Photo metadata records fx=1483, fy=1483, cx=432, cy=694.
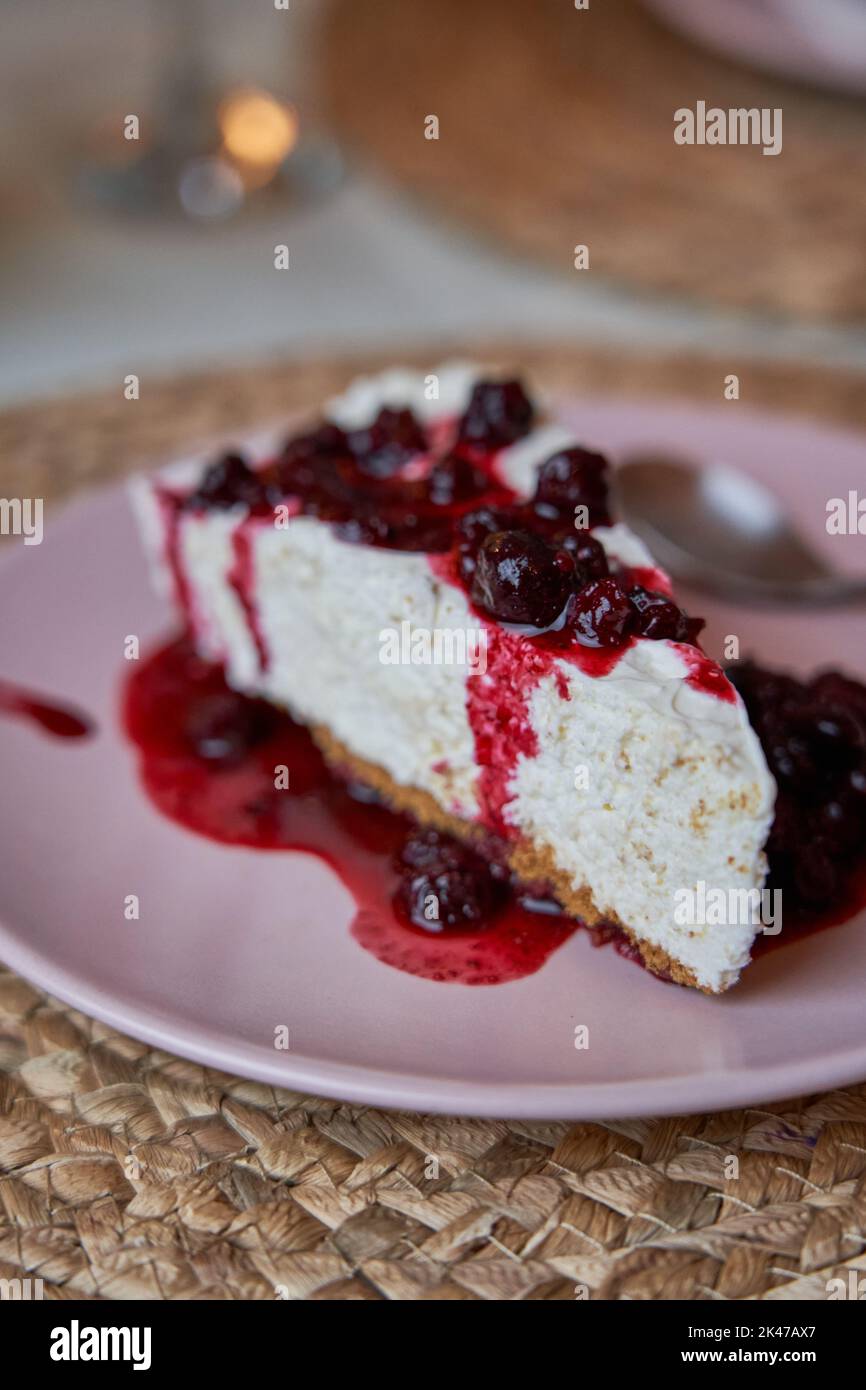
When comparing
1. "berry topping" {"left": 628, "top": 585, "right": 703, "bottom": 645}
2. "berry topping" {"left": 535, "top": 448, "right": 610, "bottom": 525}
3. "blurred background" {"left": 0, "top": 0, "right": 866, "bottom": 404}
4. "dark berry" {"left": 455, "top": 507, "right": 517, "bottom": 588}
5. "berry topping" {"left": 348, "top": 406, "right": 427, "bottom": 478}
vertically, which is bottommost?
"berry topping" {"left": 628, "top": 585, "right": 703, "bottom": 645}

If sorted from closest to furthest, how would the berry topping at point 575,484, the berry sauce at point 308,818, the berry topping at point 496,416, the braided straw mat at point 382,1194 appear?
the braided straw mat at point 382,1194 → the berry sauce at point 308,818 → the berry topping at point 575,484 → the berry topping at point 496,416

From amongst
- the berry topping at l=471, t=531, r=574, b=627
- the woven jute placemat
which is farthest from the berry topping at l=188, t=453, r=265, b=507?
the woven jute placemat

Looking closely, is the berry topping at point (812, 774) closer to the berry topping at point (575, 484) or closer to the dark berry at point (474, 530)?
the berry topping at point (575, 484)

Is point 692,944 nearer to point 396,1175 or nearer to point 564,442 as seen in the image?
point 396,1175

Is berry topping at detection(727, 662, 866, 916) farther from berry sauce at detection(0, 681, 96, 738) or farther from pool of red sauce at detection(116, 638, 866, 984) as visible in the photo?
berry sauce at detection(0, 681, 96, 738)

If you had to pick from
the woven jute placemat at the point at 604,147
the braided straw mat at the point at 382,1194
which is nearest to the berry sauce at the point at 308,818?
the braided straw mat at the point at 382,1194

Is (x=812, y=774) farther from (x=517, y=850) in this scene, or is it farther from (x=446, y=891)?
(x=446, y=891)

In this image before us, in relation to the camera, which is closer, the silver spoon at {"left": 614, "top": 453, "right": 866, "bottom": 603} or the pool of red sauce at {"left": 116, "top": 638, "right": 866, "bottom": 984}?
the pool of red sauce at {"left": 116, "top": 638, "right": 866, "bottom": 984}

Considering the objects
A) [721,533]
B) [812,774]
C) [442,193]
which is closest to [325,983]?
[812,774]

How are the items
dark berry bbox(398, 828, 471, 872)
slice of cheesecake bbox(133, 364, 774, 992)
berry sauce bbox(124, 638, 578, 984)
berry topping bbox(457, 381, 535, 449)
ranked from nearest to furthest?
slice of cheesecake bbox(133, 364, 774, 992), berry sauce bbox(124, 638, 578, 984), dark berry bbox(398, 828, 471, 872), berry topping bbox(457, 381, 535, 449)
